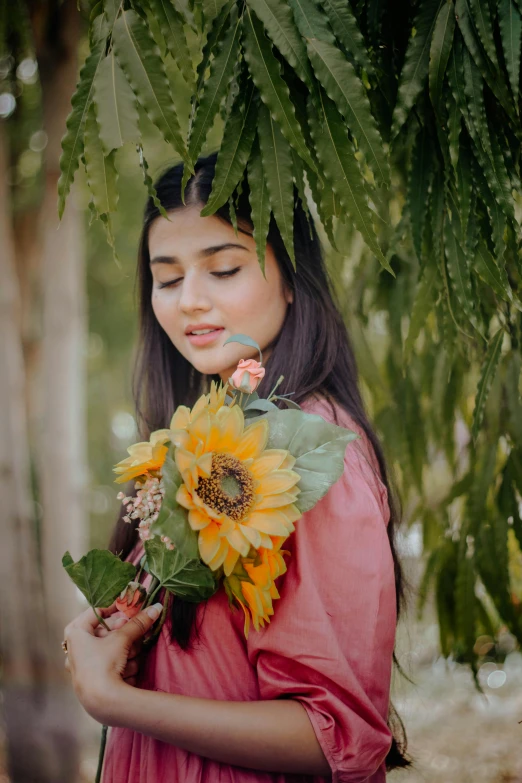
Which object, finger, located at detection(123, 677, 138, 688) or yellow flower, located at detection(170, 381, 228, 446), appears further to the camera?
finger, located at detection(123, 677, 138, 688)

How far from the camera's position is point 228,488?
0.94 m

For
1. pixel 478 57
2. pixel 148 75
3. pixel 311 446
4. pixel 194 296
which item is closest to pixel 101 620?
pixel 311 446

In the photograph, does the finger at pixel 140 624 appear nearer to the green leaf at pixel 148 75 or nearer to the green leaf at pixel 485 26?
the green leaf at pixel 148 75

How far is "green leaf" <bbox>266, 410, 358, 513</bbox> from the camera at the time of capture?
0.95 meters

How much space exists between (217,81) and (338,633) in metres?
0.77

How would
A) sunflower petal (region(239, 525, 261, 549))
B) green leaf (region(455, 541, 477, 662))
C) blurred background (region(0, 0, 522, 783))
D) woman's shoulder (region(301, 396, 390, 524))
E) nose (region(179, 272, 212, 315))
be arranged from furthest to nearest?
blurred background (region(0, 0, 522, 783))
green leaf (region(455, 541, 477, 662))
nose (region(179, 272, 212, 315))
woman's shoulder (region(301, 396, 390, 524))
sunflower petal (region(239, 525, 261, 549))

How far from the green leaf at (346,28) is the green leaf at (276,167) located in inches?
5.7

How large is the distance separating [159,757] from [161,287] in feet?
2.53

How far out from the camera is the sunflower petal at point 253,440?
3.15 feet

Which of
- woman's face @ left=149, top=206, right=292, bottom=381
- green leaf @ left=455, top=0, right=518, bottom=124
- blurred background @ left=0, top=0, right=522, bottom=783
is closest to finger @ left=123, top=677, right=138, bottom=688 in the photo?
woman's face @ left=149, top=206, right=292, bottom=381

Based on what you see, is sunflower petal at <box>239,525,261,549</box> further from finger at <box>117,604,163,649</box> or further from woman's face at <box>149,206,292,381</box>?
woman's face at <box>149,206,292,381</box>

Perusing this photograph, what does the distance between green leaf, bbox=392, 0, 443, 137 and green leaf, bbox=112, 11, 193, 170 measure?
0.33 metres

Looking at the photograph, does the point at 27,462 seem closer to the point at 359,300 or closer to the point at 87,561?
the point at 359,300

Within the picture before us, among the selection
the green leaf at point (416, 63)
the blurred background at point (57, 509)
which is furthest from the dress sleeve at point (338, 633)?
the blurred background at point (57, 509)
